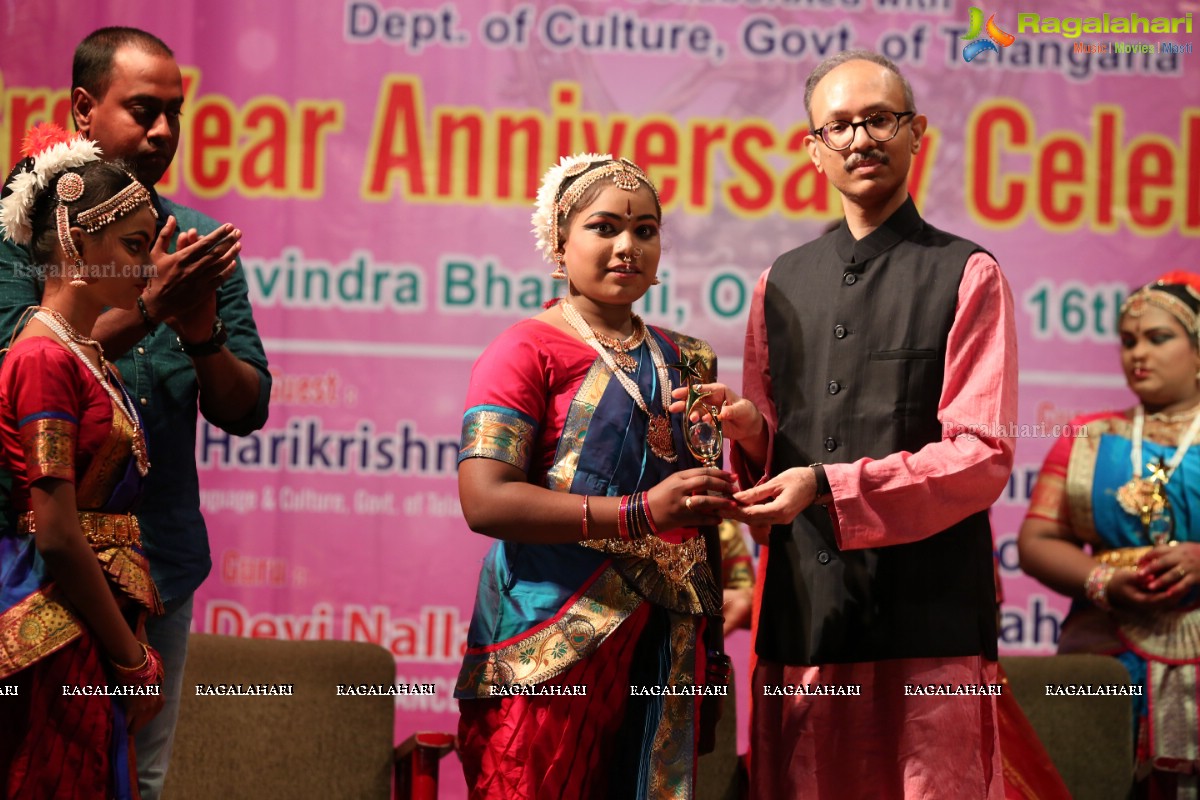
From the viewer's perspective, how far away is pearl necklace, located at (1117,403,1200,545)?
3.91 meters

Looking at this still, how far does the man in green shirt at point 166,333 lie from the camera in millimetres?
2670

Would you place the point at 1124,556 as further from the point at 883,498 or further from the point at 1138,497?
the point at 883,498

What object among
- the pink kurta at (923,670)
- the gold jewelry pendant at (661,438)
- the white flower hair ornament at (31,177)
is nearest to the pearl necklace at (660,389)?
the gold jewelry pendant at (661,438)

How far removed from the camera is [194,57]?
4.50 m

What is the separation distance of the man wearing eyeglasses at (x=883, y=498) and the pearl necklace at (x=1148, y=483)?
1558mm

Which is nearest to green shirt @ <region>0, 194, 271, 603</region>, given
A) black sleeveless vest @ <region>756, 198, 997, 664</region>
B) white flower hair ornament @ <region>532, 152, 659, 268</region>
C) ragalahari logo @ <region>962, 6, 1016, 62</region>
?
white flower hair ornament @ <region>532, 152, 659, 268</region>

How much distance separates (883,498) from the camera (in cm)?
242

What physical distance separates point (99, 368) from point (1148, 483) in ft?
9.57

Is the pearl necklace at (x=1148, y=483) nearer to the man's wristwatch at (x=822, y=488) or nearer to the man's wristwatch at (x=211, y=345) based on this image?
the man's wristwatch at (x=822, y=488)

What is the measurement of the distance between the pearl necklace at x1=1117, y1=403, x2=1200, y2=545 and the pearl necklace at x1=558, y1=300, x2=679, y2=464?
1.92 m

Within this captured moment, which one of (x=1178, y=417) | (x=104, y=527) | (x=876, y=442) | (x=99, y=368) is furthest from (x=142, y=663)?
(x=1178, y=417)

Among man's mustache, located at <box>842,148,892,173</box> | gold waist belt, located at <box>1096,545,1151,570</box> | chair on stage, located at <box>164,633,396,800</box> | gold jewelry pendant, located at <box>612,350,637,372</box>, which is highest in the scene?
man's mustache, located at <box>842,148,892,173</box>

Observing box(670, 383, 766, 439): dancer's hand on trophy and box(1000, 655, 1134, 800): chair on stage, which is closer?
box(670, 383, 766, 439): dancer's hand on trophy

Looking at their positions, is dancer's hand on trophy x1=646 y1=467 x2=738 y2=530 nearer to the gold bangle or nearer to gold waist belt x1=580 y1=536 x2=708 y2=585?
gold waist belt x1=580 y1=536 x2=708 y2=585
